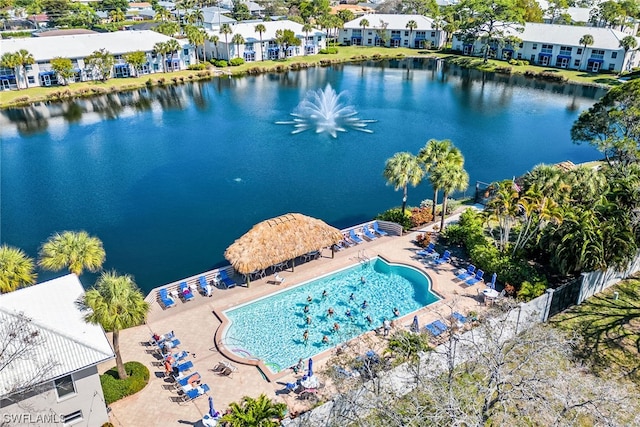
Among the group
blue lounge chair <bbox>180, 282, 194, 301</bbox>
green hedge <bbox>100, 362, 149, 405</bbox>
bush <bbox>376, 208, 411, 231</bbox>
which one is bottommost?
green hedge <bbox>100, 362, 149, 405</bbox>

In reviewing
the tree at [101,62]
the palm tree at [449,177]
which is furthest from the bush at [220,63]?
the palm tree at [449,177]

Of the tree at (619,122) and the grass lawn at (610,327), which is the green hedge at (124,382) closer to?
the grass lawn at (610,327)

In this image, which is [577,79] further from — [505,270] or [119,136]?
[119,136]

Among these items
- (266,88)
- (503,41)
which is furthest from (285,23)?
(503,41)

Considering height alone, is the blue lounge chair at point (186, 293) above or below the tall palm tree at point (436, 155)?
below

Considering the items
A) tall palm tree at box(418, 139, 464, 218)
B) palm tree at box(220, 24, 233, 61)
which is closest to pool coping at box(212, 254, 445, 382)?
tall palm tree at box(418, 139, 464, 218)

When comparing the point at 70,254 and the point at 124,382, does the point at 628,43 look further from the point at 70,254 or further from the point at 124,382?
the point at 124,382

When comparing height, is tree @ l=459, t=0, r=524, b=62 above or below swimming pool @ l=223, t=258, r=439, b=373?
above

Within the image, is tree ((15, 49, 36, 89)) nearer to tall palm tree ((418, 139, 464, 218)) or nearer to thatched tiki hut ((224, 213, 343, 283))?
thatched tiki hut ((224, 213, 343, 283))
